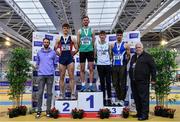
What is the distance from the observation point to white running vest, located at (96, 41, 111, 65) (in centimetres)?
799

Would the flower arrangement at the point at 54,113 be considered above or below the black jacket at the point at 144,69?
below

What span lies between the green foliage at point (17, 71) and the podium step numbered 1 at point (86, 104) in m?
1.63

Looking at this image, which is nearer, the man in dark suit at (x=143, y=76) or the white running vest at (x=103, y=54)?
the man in dark suit at (x=143, y=76)

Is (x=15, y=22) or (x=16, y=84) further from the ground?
(x=15, y=22)

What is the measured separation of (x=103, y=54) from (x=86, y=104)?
134 cm

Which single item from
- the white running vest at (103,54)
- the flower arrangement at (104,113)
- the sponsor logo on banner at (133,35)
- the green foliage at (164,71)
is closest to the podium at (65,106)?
the flower arrangement at (104,113)

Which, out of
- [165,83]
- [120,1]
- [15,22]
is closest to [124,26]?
[120,1]

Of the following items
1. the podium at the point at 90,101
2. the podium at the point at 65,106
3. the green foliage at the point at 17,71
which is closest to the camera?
the podium at the point at 90,101

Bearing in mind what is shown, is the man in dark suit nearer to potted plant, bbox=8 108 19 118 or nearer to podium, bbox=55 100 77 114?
podium, bbox=55 100 77 114

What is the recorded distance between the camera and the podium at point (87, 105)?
7.51 metres

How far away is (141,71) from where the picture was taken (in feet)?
23.2

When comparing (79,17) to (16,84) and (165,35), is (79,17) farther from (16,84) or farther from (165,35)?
(165,35)

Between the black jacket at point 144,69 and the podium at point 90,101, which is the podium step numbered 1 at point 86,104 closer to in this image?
the podium at point 90,101

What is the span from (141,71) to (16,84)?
358 cm
